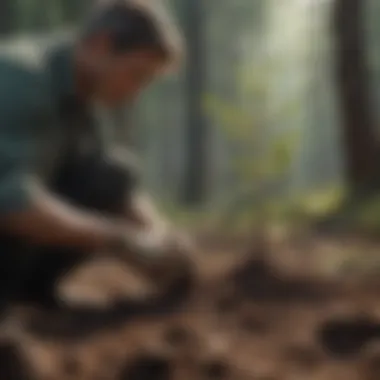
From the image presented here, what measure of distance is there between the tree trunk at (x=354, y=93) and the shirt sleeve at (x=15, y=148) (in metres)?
0.31

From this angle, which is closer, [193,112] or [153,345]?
[153,345]

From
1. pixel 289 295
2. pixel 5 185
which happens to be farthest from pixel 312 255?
pixel 5 185

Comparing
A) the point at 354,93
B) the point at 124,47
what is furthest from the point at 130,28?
the point at 354,93

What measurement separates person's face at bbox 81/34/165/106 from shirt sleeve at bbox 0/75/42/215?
0.22ft

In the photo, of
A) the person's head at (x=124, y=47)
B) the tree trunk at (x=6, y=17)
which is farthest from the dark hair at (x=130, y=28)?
the tree trunk at (x=6, y=17)

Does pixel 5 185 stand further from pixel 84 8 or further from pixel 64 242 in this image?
pixel 84 8

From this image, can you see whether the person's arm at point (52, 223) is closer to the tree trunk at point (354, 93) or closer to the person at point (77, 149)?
the person at point (77, 149)

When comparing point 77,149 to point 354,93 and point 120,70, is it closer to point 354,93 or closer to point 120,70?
point 120,70

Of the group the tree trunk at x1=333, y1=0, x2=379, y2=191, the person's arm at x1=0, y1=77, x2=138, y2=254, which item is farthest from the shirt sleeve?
the tree trunk at x1=333, y1=0, x2=379, y2=191

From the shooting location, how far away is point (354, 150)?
804mm

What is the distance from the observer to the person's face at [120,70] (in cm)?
72

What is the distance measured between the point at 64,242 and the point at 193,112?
19 cm

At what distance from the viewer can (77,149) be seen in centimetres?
76

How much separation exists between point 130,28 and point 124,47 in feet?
0.06
